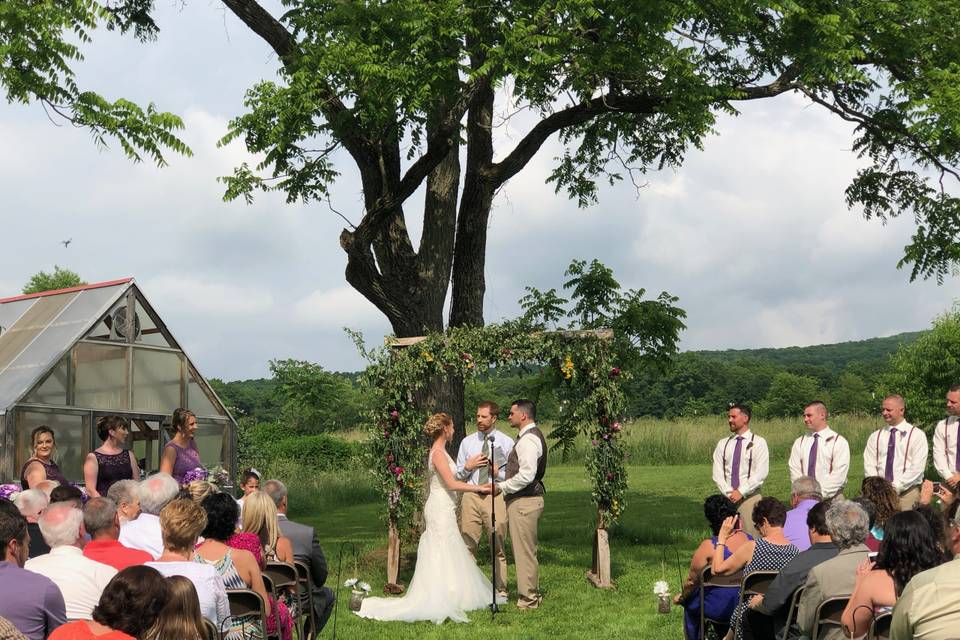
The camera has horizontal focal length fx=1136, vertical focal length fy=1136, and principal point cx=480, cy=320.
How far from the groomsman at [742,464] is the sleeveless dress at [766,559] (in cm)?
475

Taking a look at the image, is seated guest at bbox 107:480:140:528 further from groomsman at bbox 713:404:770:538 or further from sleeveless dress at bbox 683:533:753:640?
groomsman at bbox 713:404:770:538

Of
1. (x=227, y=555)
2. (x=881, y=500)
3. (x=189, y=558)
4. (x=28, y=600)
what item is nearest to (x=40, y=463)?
(x=227, y=555)

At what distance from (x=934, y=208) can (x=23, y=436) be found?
13618 mm

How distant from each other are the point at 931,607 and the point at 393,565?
9545 millimetres

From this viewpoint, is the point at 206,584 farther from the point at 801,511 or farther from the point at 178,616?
the point at 801,511

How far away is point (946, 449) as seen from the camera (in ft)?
37.6

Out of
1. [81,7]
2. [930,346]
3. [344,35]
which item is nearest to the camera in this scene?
[81,7]

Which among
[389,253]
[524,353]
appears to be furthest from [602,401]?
[389,253]

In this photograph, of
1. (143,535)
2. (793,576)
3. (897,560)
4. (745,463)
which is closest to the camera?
(897,560)

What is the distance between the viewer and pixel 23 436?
14.8 meters

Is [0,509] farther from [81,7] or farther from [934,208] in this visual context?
[934,208]

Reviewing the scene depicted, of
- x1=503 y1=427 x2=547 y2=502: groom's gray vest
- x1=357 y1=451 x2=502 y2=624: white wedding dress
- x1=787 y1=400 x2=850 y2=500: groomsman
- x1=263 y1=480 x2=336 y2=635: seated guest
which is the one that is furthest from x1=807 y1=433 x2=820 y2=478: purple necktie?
x1=263 y1=480 x2=336 y2=635: seated guest

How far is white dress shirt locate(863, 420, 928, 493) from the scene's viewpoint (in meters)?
11.5

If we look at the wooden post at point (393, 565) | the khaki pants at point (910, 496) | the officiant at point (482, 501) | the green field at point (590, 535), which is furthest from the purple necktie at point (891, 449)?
the wooden post at point (393, 565)
